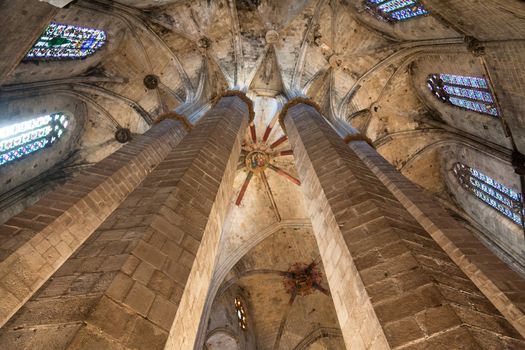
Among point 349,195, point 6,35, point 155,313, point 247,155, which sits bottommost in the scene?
point 155,313

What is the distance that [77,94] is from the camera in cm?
1182

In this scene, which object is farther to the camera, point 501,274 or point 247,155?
point 247,155

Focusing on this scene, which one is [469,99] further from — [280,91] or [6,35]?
[6,35]

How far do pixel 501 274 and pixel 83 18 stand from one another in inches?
456

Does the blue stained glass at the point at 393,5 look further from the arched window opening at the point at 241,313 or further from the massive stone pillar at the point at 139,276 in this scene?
the arched window opening at the point at 241,313

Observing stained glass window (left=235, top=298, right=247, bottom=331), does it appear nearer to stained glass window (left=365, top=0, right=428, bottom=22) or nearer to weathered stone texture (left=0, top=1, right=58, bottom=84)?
weathered stone texture (left=0, top=1, right=58, bottom=84)

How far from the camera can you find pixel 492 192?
10664 mm

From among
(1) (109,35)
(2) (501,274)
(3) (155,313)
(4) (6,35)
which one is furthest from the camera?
(1) (109,35)

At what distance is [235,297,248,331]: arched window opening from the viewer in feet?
38.6

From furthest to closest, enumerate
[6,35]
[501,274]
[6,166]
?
[6,166], [6,35], [501,274]

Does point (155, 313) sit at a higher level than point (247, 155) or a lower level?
lower

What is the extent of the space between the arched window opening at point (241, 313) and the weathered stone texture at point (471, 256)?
7900 mm

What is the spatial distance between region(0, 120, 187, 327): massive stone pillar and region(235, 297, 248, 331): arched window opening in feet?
24.4

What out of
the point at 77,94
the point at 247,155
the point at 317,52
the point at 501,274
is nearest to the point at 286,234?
the point at 247,155
